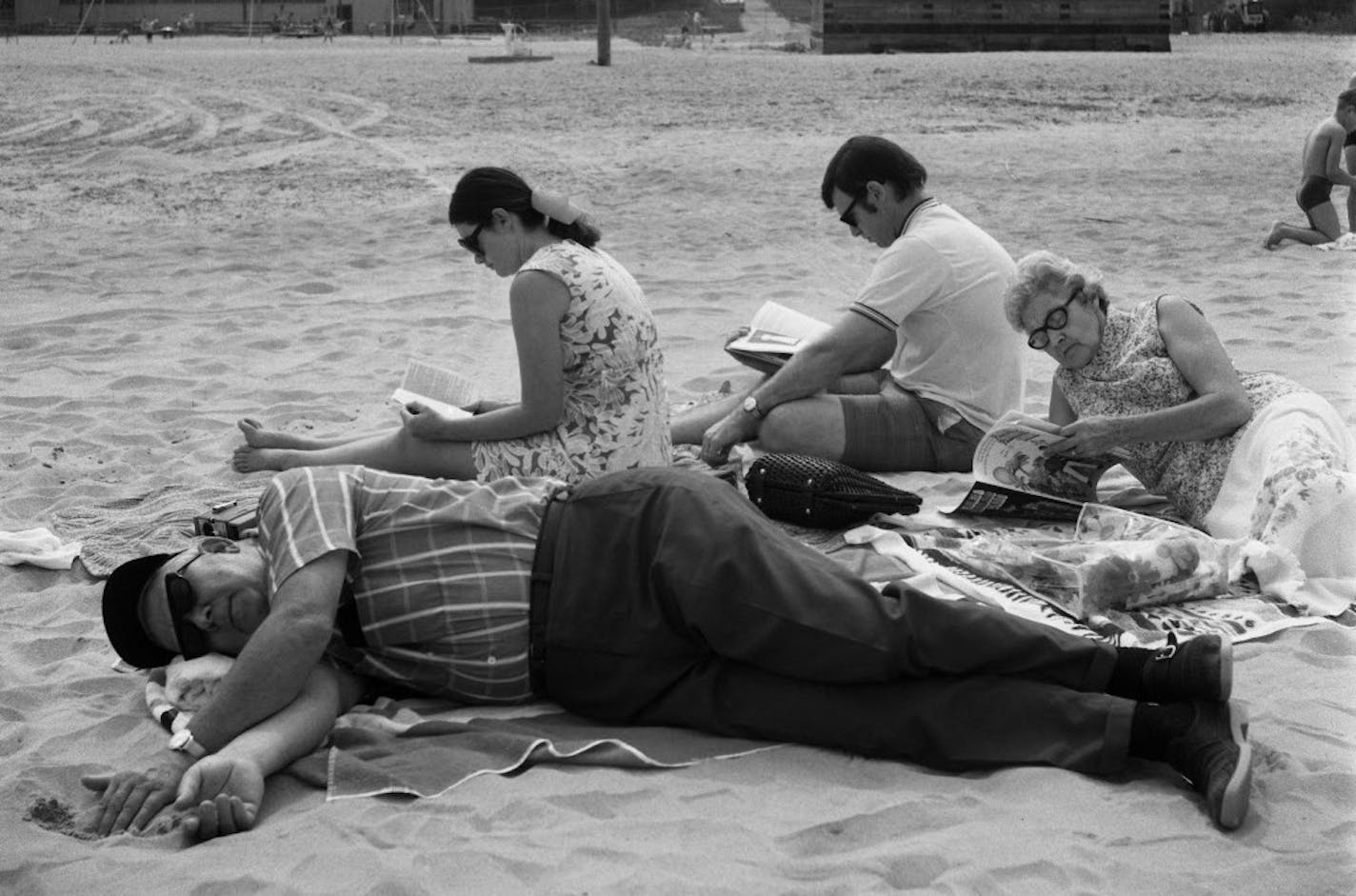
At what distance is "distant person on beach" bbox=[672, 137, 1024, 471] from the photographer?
5.13 m

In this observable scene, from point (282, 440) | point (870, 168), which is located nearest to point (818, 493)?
point (870, 168)

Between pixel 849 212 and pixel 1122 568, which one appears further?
pixel 849 212

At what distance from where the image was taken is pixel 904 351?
17.4 ft

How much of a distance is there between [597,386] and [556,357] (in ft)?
0.54

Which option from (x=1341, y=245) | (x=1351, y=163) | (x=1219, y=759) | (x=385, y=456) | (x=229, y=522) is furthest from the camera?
(x=1351, y=163)

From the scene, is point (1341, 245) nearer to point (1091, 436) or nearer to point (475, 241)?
point (1091, 436)

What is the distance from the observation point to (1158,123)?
15219 mm

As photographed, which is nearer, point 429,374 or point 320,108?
point 429,374

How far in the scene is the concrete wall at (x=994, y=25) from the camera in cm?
2777

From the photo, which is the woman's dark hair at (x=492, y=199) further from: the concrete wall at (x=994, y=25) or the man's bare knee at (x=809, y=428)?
the concrete wall at (x=994, y=25)

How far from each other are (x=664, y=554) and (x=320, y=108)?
14867mm

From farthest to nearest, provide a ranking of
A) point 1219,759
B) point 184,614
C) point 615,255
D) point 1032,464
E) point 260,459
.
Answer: point 615,255
point 260,459
point 1032,464
point 184,614
point 1219,759

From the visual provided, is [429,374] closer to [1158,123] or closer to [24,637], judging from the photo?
[24,637]

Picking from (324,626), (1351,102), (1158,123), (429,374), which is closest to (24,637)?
(324,626)
